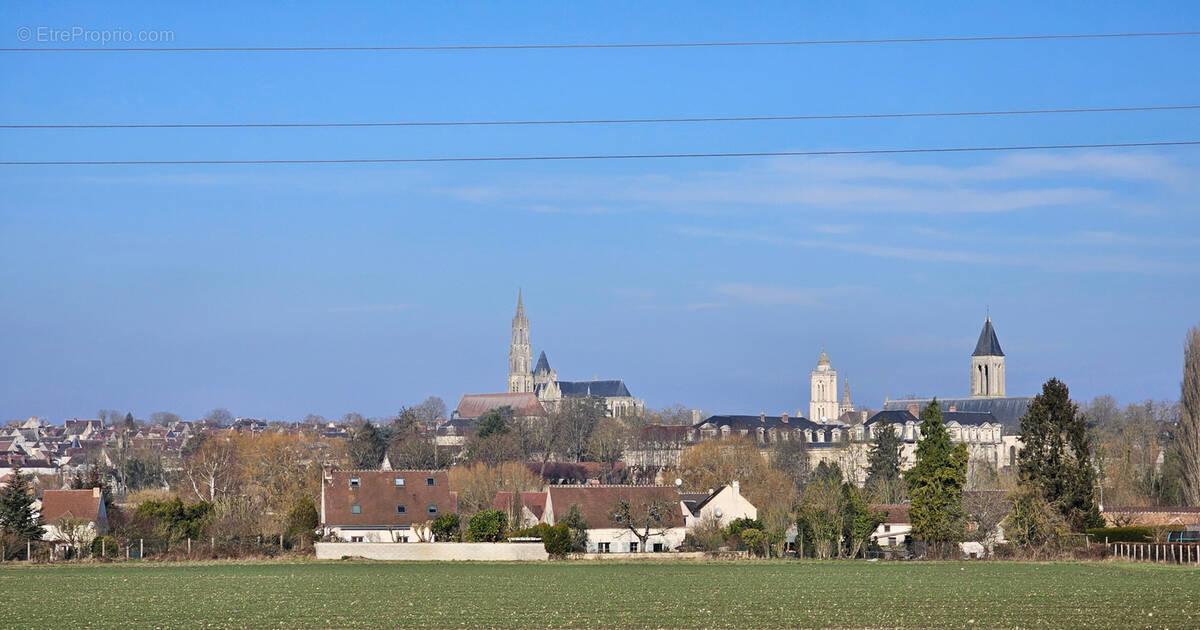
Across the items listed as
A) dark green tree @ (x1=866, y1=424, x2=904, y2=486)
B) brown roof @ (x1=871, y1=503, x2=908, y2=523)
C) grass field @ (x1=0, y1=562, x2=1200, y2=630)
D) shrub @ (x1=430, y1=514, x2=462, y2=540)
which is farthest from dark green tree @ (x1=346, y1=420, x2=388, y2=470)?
grass field @ (x1=0, y1=562, x2=1200, y2=630)

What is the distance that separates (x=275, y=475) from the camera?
90.7 meters

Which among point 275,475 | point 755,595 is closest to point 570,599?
point 755,595

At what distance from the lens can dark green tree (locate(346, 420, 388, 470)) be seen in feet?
375

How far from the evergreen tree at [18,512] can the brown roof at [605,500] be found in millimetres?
21872

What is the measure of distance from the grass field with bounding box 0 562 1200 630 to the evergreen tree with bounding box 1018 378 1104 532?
11.0m

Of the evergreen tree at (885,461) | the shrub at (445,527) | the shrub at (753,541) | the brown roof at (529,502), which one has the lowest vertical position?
the shrub at (753,541)

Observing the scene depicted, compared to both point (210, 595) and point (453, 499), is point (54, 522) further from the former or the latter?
point (210, 595)

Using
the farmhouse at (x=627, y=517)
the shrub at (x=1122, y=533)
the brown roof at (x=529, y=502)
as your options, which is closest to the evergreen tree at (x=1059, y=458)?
the shrub at (x=1122, y=533)

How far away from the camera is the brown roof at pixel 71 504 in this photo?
60219 mm

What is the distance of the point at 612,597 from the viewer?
27.9 m

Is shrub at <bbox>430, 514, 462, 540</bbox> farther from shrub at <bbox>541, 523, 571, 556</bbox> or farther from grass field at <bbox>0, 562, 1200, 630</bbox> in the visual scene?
grass field at <bbox>0, 562, 1200, 630</bbox>

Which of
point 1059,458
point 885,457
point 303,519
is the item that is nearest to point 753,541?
point 1059,458

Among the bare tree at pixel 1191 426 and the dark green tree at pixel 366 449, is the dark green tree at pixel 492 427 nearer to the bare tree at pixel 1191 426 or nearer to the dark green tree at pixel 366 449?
the dark green tree at pixel 366 449

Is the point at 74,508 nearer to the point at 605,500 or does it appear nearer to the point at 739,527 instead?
the point at 605,500
